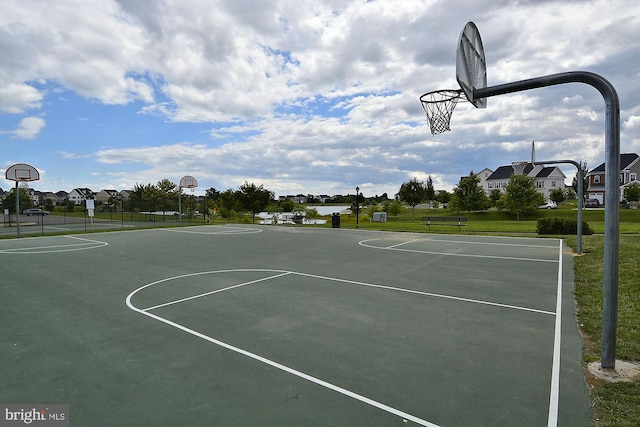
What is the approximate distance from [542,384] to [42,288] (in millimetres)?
9445

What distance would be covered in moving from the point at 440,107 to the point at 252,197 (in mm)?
31846

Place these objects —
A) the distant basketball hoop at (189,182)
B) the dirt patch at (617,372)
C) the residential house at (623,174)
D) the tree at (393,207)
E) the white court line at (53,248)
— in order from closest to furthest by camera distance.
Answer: the dirt patch at (617,372)
the white court line at (53,248)
the distant basketball hoop at (189,182)
the tree at (393,207)
the residential house at (623,174)

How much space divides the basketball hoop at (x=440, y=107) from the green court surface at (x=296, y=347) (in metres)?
3.81

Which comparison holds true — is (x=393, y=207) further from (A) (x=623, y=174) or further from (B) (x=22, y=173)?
(B) (x=22, y=173)

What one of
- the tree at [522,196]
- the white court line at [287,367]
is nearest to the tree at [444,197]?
the tree at [522,196]

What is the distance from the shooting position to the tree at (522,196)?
1523 inches

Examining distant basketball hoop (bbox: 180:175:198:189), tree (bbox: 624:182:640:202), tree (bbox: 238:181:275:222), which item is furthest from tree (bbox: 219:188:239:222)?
tree (bbox: 624:182:640:202)

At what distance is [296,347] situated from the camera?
4555 millimetres

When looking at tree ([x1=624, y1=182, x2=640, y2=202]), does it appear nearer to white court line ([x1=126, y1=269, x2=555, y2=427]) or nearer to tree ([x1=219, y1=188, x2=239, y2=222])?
tree ([x1=219, y1=188, x2=239, y2=222])

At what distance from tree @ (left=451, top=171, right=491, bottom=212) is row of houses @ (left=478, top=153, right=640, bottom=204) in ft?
19.7

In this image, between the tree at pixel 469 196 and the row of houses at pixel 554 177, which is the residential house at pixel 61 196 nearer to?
the row of houses at pixel 554 177

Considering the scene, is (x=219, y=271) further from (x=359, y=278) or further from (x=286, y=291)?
(x=359, y=278)

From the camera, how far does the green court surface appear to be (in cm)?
321

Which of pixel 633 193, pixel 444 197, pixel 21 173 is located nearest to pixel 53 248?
pixel 21 173
